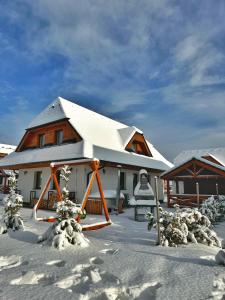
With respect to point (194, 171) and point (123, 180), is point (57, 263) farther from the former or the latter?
point (194, 171)

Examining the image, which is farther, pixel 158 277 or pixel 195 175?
pixel 195 175

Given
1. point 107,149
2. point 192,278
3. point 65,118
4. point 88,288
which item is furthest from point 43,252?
point 65,118

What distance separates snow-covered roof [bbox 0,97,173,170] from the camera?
14000mm

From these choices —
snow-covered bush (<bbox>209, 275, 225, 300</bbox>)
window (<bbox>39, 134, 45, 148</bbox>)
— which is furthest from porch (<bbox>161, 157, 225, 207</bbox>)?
snow-covered bush (<bbox>209, 275, 225, 300</bbox>)

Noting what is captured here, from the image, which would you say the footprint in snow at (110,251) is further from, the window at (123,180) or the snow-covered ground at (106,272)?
the window at (123,180)

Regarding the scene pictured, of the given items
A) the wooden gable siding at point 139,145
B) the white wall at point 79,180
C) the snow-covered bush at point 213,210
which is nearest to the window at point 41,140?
the white wall at point 79,180

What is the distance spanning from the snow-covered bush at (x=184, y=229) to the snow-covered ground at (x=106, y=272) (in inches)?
12.1

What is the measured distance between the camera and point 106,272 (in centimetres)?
367

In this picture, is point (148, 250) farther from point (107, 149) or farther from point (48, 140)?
point (48, 140)

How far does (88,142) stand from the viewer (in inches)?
550

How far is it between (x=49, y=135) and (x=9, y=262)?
1345 centimetres

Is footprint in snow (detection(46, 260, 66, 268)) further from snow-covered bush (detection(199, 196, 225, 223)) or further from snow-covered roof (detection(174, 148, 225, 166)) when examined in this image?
snow-covered roof (detection(174, 148, 225, 166))

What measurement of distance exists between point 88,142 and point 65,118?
3.03 m

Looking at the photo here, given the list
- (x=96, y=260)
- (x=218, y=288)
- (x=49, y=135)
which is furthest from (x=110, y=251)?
(x=49, y=135)
